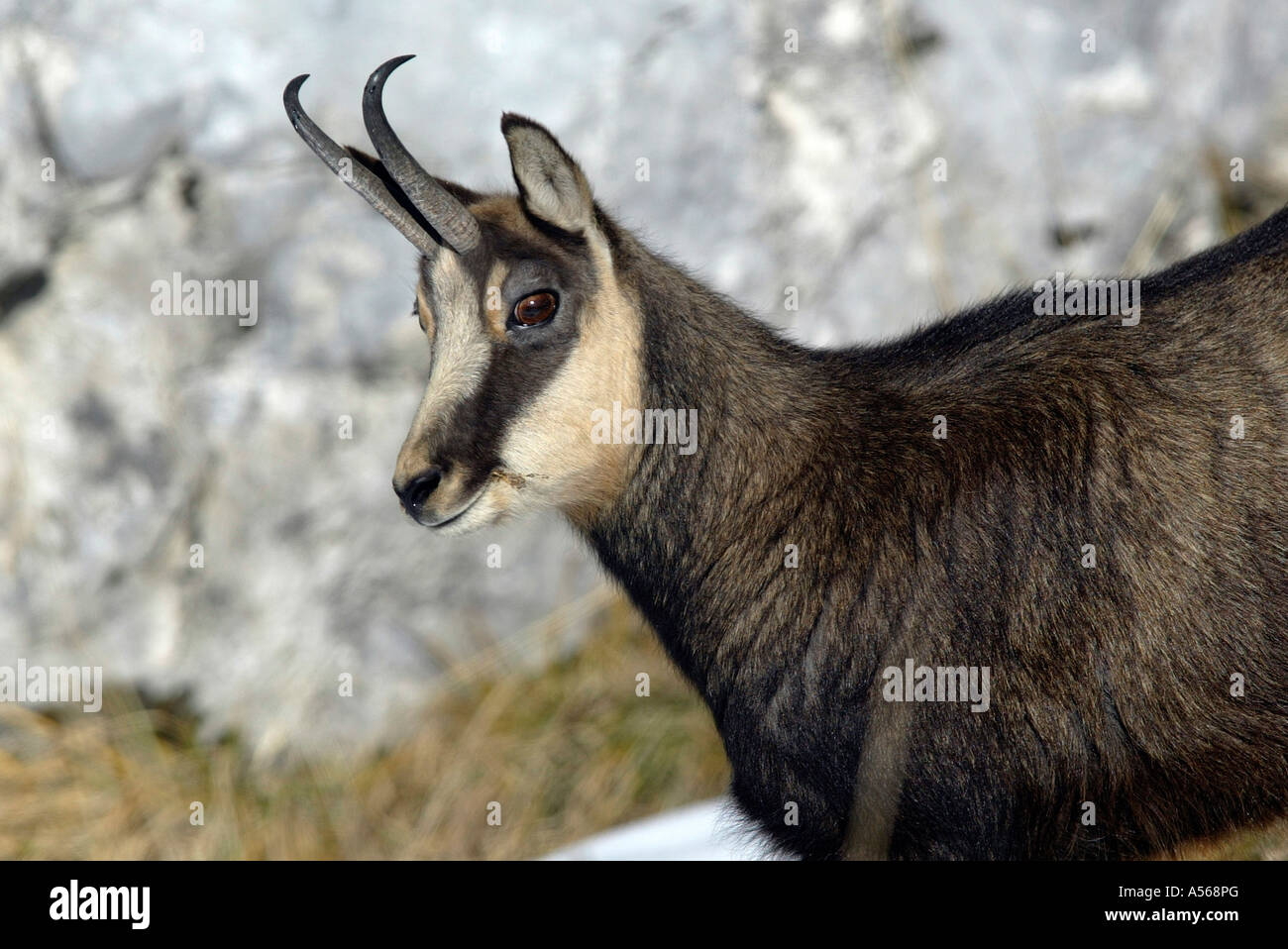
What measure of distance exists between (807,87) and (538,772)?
4.30 m

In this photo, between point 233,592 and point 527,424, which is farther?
point 233,592

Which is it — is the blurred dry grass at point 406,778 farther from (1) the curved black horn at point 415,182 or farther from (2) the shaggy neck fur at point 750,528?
(1) the curved black horn at point 415,182

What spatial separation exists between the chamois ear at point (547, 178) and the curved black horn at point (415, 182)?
0.62ft

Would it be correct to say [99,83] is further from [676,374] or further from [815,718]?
[815,718]

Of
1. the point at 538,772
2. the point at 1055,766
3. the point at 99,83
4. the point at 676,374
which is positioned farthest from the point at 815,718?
the point at 99,83

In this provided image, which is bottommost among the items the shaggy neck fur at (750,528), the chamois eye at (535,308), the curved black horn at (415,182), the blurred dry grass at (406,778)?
the blurred dry grass at (406,778)

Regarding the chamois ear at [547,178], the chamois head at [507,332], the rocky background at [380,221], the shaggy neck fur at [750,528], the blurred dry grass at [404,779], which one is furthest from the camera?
the blurred dry grass at [404,779]

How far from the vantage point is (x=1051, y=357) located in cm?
377

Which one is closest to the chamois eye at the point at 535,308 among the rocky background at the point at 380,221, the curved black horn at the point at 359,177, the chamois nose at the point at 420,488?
the curved black horn at the point at 359,177

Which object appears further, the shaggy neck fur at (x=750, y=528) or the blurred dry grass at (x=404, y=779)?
the blurred dry grass at (x=404, y=779)

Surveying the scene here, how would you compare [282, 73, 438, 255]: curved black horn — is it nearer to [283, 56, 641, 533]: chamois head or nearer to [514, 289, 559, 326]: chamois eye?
[283, 56, 641, 533]: chamois head

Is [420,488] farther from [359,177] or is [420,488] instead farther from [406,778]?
[406,778]

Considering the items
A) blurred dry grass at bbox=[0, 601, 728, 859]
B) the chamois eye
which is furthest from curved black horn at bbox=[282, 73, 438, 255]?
blurred dry grass at bbox=[0, 601, 728, 859]

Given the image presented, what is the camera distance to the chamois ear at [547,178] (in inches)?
136
